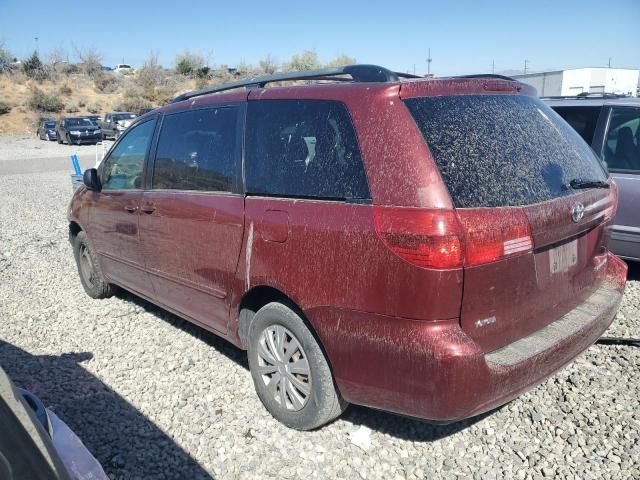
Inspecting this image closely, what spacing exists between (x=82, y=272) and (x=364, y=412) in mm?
3587

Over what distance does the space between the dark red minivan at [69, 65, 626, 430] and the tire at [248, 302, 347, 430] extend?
Result: 0.03 ft

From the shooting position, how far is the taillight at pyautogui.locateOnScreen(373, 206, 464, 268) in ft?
7.27

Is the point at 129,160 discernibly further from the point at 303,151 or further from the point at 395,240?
the point at 395,240

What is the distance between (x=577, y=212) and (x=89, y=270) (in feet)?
14.7

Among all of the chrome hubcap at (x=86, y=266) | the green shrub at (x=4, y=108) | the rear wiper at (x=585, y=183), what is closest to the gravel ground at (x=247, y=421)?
the chrome hubcap at (x=86, y=266)

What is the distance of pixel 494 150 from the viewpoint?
2508mm

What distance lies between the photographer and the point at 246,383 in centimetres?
359

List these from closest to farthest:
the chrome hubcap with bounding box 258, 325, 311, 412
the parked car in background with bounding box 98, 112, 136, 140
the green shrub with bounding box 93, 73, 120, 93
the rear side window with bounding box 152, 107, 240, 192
Answer: the chrome hubcap with bounding box 258, 325, 311, 412 → the rear side window with bounding box 152, 107, 240, 192 → the parked car in background with bounding box 98, 112, 136, 140 → the green shrub with bounding box 93, 73, 120, 93

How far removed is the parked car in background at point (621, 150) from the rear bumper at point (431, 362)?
9.45 ft

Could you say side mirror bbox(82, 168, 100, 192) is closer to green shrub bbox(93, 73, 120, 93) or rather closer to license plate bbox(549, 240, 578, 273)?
license plate bbox(549, 240, 578, 273)

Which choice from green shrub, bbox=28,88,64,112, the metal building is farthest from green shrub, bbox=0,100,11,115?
the metal building

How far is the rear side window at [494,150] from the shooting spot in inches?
93.4

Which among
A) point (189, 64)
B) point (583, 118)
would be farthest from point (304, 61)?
point (583, 118)

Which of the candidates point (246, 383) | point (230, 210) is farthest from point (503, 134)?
point (246, 383)
